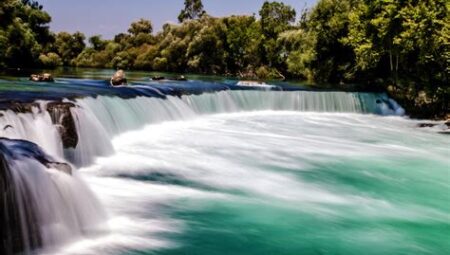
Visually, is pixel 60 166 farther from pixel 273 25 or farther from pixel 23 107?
pixel 273 25

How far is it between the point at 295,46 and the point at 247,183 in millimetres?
39167

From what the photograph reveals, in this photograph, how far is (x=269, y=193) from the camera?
9750 millimetres

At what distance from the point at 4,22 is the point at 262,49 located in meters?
26.3

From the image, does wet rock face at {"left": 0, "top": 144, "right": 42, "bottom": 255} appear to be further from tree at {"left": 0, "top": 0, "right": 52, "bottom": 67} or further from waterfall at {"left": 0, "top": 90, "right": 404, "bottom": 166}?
tree at {"left": 0, "top": 0, "right": 52, "bottom": 67}

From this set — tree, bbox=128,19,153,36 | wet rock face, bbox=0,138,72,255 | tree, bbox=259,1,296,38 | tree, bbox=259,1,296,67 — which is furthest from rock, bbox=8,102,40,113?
tree, bbox=128,19,153,36

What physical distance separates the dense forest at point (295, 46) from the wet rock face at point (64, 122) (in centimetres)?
1755

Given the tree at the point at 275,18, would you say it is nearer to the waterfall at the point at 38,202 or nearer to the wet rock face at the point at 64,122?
the wet rock face at the point at 64,122

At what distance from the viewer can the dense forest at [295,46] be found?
24.8m

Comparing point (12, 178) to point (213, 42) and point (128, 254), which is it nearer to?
point (128, 254)

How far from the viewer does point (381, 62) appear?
31.9 m

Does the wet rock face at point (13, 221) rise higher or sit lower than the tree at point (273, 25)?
lower

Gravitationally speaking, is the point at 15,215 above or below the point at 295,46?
below

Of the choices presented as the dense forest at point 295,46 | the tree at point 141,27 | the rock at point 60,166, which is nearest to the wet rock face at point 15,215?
the rock at point 60,166

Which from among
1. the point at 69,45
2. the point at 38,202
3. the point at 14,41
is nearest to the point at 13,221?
the point at 38,202
